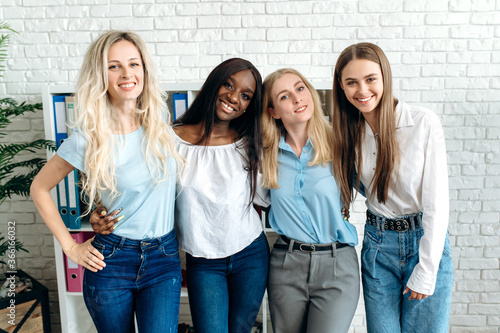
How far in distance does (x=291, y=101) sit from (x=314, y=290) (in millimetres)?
796

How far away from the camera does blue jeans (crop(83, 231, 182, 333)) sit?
1351 mm

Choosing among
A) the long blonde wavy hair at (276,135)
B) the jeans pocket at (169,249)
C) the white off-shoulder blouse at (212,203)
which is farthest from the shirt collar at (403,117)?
the jeans pocket at (169,249)

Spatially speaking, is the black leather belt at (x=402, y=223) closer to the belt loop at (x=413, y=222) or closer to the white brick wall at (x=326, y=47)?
the belt loop at (x=413, y=222)

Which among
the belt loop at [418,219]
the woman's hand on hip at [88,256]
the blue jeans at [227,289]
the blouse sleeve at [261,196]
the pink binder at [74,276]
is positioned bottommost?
the pink binder at [74,276]

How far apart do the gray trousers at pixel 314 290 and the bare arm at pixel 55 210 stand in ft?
2.37

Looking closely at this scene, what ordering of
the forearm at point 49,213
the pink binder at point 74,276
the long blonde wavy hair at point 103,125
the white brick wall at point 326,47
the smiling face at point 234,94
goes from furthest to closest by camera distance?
the white brick wall at point 326,47 < the pink binder at point 74,276 < the smiling face at point 234,94 < the forearm at point 49,213 < the long blonde wavy hair at point 103,125

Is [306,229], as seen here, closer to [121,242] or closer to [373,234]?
[373,234]

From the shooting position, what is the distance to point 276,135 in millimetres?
1625

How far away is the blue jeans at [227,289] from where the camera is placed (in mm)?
1488

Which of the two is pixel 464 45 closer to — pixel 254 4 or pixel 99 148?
pixel 254 4

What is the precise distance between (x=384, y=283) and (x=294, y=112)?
79cm

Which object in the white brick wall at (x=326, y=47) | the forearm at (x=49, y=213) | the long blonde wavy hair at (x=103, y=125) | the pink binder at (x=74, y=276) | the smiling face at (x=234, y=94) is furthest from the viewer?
the white brick wall at (x=326, y=47)

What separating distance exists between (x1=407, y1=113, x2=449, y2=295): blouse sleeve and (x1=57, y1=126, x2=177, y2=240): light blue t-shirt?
3.18ft

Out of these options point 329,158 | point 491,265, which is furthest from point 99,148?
point 491,265
